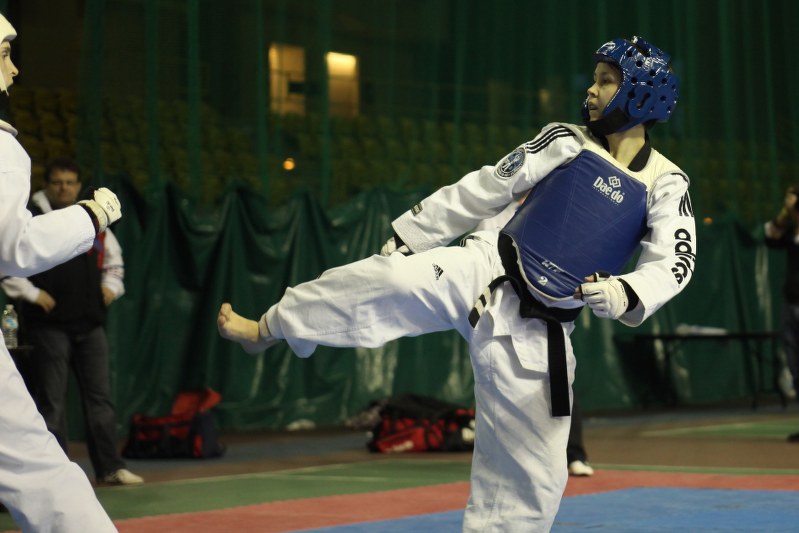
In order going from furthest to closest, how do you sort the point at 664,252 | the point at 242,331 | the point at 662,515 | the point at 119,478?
1. the point at 119,478
2. the point at 662,515
3. the point at 664,252
4. the point at 242,331

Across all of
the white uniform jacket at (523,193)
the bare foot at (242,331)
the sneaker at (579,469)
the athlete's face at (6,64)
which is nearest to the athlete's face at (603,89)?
the white uniform jacket at (523,193)

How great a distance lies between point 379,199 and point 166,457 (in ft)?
12.7

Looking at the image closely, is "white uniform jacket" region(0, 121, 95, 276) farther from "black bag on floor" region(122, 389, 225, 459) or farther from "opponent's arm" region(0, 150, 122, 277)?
"black bag on floor" region(122, 389, 225, 459)

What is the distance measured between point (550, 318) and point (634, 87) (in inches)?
31.8

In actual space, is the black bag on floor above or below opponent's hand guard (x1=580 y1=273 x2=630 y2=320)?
below

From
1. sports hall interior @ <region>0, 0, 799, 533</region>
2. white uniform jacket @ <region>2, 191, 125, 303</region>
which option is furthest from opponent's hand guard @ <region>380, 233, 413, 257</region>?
white uniform jacket @ <region>2, 191, 125, 303</region>

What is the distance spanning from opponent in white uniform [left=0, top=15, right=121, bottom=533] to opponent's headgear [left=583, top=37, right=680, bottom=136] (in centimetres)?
179

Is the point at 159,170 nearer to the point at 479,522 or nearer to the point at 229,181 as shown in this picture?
the point at 229,181

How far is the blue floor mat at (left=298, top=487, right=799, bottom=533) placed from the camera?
5508 millimetres

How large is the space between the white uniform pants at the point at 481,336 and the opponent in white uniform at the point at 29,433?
743 millimetres

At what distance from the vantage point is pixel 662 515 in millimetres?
5906

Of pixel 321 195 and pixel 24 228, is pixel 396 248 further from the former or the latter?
pixel 321 195

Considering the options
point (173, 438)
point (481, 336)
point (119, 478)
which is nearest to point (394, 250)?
point (481, 336)

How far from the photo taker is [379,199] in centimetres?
1192
